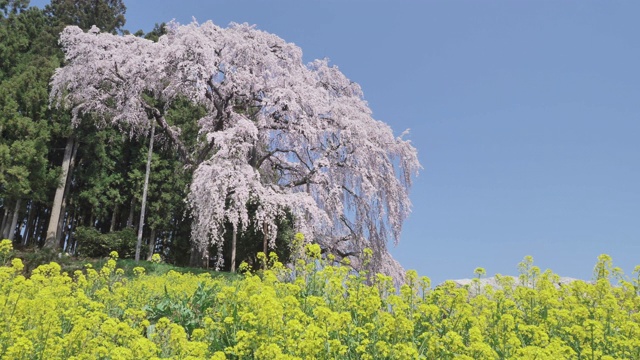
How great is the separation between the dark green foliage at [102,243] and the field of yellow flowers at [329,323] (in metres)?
18.3

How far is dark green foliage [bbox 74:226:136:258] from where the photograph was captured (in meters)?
24.8

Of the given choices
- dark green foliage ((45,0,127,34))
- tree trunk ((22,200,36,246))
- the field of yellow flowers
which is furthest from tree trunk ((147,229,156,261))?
the field of yellow flowers

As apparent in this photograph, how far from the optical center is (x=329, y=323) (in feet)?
→ 15.2

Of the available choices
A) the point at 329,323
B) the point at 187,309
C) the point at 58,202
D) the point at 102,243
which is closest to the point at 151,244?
the point at 102,243

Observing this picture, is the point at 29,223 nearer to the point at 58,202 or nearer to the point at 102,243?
the point at 58,202

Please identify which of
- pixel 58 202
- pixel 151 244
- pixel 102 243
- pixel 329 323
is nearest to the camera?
pixel 329 323

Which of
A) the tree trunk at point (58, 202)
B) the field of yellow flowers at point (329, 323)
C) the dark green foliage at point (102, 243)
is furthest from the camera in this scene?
the tree trunk at point (58, 202)

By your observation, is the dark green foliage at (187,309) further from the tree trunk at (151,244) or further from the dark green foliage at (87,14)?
the dark green foliage at (87,14)

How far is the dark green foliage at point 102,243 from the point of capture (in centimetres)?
2484

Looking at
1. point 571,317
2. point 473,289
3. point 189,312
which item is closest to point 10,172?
point 189,312

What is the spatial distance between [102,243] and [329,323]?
22.7m

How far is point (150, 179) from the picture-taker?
27.7m

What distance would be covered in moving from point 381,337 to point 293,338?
2.67 feet

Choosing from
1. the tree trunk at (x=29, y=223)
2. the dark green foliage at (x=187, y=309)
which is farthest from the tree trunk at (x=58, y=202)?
the dark green foliage at (x=187, y=309)
